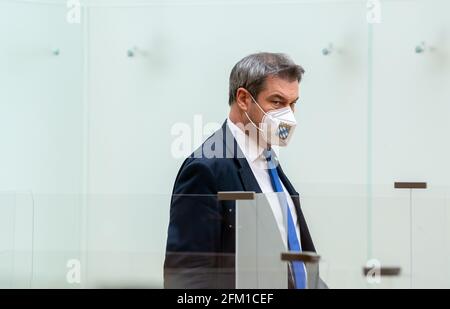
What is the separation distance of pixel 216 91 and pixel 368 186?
0.41 metres

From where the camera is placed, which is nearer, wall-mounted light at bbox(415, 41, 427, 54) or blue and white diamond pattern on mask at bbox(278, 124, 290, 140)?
blue and white diamond pattern on mask at bbox(278, 124, 290, 140)

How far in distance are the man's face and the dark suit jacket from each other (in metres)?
0.12

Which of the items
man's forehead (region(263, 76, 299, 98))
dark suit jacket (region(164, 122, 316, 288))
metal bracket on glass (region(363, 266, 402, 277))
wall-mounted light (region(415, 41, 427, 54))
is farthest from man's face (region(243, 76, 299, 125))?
wall-mounted light (region(415, 41, 427, 54))

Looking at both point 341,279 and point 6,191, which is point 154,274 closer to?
point 341,279

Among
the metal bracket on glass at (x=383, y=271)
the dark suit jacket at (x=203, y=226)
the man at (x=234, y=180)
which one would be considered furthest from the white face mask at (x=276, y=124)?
the metal bracket on glass at (x=383, y=271)

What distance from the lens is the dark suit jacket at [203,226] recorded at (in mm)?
1129

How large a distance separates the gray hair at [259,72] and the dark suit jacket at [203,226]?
0.16 metres

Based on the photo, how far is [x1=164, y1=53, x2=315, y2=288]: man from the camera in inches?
44.6

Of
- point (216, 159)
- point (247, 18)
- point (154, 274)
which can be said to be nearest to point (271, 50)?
point (247, 18)

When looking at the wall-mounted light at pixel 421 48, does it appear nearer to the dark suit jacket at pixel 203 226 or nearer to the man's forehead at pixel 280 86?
the man's forehead at pixel 280 86

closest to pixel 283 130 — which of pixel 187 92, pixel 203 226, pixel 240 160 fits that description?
pixel 240 160

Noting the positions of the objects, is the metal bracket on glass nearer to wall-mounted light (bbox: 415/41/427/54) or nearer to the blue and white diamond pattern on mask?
the blue and white diamond pattern on mask

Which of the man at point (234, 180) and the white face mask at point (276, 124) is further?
the white face mask at point (276, 124)

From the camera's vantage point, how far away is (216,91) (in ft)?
5.45
